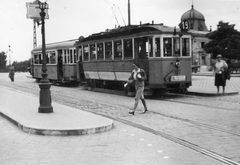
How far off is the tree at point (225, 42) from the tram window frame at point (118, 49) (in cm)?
3182

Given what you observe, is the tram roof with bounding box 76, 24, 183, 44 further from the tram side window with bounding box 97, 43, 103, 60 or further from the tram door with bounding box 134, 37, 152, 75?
the tram side window with bounding box 97, 43, 103, 60

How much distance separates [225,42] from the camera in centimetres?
4797

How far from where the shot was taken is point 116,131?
8414 millimetres

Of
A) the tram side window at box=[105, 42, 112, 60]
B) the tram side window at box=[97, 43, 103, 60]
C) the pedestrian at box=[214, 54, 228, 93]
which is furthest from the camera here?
the tram side window at box=[97, 43, 103, 60]

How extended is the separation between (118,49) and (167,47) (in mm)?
2835

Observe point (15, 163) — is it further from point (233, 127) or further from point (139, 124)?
point (233, 127)

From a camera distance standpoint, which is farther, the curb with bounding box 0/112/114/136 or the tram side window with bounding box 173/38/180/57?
the tram side window with bounding box 173/38/180/57

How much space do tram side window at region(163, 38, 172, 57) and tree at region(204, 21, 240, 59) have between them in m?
32.6

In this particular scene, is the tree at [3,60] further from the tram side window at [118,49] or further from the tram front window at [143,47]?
the tram front window at [143,47]

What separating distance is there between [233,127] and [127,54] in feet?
29.2

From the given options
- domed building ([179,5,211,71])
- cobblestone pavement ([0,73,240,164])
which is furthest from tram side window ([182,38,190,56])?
domed building ([179,5,211,71])

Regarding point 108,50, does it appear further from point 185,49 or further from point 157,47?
point 185,49

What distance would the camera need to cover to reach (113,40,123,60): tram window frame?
682 inches

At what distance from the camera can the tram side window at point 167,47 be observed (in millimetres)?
15609
